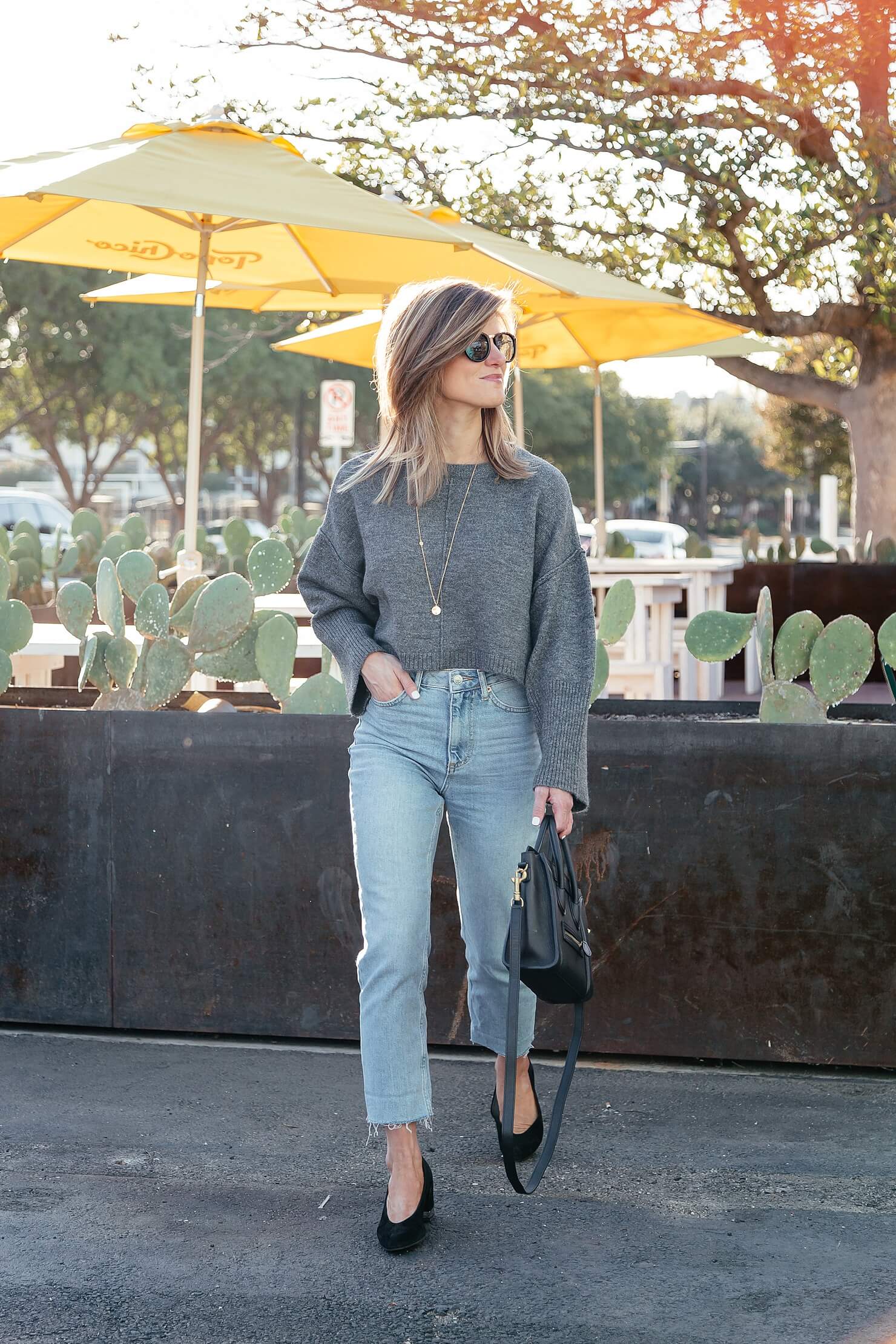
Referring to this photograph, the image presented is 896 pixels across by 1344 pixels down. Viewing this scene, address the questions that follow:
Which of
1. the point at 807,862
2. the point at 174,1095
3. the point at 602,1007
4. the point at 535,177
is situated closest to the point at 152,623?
the point at 174,1095

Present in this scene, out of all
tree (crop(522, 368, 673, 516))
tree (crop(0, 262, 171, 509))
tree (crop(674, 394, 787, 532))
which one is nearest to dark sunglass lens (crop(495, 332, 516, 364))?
tree (crop(0, 262, 171, 509))

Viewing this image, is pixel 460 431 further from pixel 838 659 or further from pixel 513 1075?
pixel 838 659

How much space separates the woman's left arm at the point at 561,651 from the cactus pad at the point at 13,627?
7.63 ft

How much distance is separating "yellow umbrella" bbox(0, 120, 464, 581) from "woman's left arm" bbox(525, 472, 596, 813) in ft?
9.34

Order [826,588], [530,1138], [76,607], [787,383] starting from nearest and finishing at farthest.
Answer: [530,1138], [76,607], [826,588], [787,383]

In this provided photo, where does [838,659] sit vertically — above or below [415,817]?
above

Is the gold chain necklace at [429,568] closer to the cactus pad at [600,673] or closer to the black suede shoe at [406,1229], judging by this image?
the black suede shoe at [406,1229]

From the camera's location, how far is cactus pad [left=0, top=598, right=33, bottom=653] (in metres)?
4.80

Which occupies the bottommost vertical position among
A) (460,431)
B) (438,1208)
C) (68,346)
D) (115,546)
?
(438,1208)

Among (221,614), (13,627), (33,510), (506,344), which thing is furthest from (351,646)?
(33,510)

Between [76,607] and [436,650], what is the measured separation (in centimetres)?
236

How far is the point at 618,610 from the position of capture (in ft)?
17.1

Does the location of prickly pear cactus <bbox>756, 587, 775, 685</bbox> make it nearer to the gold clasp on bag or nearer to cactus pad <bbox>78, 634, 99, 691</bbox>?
the gold clasp on bag

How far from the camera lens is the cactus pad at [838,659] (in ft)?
14.3
